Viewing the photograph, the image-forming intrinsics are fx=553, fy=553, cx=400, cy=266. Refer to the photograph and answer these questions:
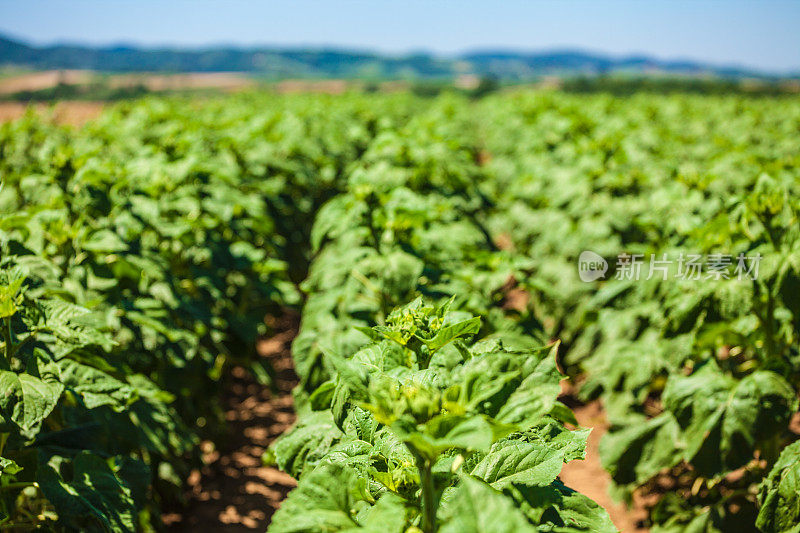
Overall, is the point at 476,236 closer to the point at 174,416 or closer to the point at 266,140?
the point at 174,416

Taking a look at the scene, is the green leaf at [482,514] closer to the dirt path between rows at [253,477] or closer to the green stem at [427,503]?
the green stem at [427,503]

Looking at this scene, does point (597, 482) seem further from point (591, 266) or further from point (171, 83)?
point (171, 83)

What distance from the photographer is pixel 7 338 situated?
6.79 feet

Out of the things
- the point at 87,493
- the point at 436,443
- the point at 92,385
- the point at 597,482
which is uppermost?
the point at 436,443

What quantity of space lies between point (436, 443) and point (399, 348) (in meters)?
0.56

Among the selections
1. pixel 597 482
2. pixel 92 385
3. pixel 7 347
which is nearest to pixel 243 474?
pixel 92 385

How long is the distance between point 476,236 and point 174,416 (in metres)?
2.19

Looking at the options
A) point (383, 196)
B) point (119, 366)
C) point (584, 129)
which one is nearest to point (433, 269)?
point (383, 196)

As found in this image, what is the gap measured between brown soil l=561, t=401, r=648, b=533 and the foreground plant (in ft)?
7.68

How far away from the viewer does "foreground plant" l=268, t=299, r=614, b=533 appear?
115cm

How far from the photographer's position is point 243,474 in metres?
4.24

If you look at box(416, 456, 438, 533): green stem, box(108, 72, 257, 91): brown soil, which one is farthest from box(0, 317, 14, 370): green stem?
box(108, 72, 257, 91): brown soil

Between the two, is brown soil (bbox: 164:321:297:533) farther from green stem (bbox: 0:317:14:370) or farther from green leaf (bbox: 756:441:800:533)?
green leaf (bbox: 756:441:800:533)

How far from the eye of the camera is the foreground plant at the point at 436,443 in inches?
45.1
